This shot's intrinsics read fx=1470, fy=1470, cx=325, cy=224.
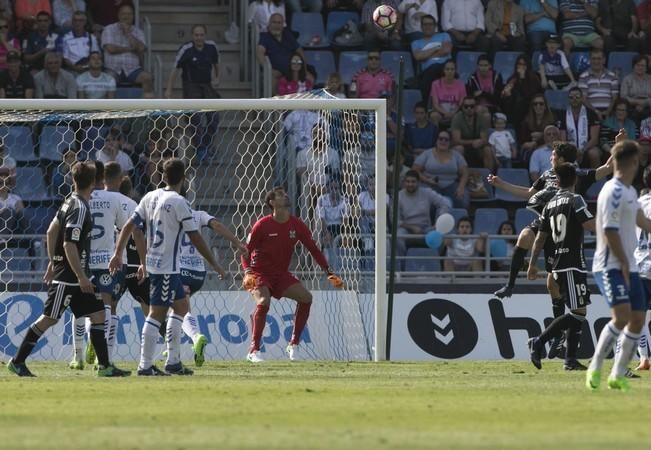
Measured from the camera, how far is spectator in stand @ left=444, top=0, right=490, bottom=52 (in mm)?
25812

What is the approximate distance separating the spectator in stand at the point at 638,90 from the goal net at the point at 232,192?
6.86 meters

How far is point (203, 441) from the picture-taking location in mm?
8680

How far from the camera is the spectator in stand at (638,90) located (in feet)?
83.6

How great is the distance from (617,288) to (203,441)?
177 inches

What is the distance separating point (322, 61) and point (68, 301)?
11.5m

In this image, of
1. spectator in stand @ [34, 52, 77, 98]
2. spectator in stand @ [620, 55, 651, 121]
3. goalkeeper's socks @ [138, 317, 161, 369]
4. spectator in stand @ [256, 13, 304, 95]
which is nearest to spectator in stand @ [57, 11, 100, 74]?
spectator in stand @ [34, 52, 77, 98]

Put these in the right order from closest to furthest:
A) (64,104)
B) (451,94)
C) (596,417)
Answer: (596,417) < (64,104) < (451,94)

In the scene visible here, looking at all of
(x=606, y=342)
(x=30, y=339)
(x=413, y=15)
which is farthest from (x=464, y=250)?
(x=606, y=342)

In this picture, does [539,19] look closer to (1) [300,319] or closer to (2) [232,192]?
(2) [232,192]

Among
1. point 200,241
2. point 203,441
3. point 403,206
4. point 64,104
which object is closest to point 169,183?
point 200,241

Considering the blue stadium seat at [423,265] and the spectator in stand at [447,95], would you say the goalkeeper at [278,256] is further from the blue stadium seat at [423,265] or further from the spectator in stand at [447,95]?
the spectator in stand at [447,95]

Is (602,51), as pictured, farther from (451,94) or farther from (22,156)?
(22,156)

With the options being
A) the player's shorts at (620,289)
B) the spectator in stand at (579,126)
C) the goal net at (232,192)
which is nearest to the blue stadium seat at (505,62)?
the spectator in stand at (579,126)

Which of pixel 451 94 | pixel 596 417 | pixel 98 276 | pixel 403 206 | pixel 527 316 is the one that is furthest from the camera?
pixel 451 94
